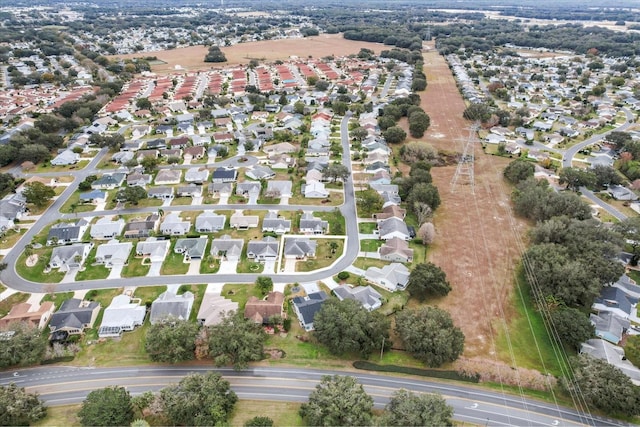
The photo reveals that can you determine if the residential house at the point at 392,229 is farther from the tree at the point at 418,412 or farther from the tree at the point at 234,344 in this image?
the tree at the point at 418,412

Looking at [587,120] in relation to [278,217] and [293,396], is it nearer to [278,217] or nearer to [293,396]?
[278,217]

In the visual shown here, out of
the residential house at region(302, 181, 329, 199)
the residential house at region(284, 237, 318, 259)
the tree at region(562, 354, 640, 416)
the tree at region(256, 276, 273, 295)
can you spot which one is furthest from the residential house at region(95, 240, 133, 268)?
the tree at region(562, 354, 640, 416)

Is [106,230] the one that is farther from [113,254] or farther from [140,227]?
[113,254]

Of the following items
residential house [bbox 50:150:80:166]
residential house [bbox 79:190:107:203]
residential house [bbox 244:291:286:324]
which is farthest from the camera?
residential house [bbox 50:150:80:166]

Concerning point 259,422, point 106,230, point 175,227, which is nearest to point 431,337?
point 259,422

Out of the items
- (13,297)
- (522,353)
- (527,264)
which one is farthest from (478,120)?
(13,297)

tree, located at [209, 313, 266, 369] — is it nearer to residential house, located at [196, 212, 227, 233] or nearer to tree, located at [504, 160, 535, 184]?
residential house, located at [196, 212, 227, 233]
